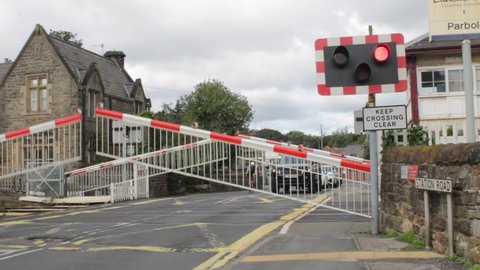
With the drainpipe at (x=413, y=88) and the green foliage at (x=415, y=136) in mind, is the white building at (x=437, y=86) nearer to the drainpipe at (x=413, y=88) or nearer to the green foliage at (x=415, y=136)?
the drainpipe at (x=413, y=88)

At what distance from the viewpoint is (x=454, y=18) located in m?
9.71

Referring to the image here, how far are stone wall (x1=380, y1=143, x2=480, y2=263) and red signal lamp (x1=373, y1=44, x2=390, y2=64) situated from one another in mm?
1697

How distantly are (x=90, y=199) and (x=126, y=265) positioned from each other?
16.7 m

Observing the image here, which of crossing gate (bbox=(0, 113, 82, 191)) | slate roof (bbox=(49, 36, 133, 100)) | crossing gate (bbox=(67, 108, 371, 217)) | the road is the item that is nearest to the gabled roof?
crossing gate (bbox=(67, 108, 371, 217))

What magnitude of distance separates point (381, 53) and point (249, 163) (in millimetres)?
5060

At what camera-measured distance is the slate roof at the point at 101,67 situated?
35.5m

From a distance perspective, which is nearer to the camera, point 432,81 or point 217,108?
point 432,81

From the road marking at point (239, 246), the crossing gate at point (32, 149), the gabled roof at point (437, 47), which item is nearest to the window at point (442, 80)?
the gabled roof at point (437, 47)

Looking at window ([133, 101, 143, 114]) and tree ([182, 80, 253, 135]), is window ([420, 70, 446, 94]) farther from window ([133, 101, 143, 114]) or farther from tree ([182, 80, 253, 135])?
tree ([182, 80, 253, 135])

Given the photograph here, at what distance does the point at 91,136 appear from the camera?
31594mm

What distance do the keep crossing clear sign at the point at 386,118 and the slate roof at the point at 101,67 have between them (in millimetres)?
27979

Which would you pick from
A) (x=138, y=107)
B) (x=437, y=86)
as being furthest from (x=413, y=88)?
(x=138, y=107)

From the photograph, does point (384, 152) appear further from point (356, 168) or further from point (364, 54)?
point (364, 54)

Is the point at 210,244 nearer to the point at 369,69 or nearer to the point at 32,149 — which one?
the point at 369,69
